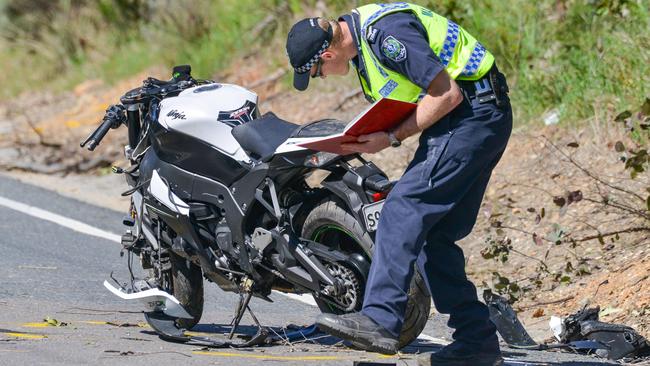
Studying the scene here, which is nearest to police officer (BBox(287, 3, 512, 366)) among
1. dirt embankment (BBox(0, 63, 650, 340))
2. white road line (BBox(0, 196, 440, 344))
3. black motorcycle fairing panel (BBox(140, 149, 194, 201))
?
black motorcycle fairing panel (BBox(140, 149, 194, 201))

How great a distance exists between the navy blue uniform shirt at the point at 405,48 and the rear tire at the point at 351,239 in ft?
3.20

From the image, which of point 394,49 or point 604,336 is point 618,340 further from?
point 394,49

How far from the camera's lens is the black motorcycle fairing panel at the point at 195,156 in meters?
6.39

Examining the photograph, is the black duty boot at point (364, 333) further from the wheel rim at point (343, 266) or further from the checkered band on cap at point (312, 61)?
the checkered band on cap at point (312, 61)

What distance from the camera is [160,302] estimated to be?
21.9 ft

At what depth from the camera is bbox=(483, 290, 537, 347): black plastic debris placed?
6.30 m

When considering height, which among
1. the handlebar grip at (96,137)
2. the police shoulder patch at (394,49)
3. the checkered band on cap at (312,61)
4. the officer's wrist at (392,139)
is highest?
the handlebar grip at (96,137)

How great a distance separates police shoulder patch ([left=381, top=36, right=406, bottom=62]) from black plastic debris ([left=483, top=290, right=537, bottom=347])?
1.83 metres

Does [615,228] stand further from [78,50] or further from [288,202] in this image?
[78,50]

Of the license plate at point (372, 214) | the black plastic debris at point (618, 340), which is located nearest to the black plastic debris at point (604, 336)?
the black plastic debris at point (618, 340)

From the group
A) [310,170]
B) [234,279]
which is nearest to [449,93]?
[310,170]

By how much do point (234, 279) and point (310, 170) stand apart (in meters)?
0.81

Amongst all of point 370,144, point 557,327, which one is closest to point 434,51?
point 370,144

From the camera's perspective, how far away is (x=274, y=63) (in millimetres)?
14844
